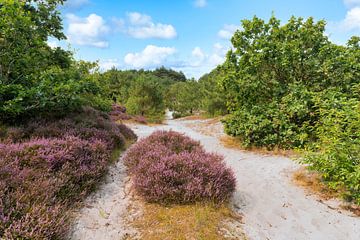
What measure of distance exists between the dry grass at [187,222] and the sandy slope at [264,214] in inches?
10.4

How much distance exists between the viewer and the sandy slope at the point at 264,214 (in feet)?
11.1

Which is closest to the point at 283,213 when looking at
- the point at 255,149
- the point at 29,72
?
the point at 255,149

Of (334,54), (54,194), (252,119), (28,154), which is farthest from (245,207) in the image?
(334,54)

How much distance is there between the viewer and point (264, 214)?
4.21 metres

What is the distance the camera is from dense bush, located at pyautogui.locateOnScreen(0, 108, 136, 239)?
8.46 feet

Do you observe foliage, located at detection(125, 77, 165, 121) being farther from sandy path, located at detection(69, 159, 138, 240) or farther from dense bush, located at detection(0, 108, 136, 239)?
sandy path, located at detection(69, 159, 138, 240)

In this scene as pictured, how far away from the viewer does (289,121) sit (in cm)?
893

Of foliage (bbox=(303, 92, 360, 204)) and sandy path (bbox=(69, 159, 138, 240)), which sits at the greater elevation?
foliage (bbox=(303, 92, 360, 204))

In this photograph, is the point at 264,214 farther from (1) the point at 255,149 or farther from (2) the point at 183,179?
(1) the point at 255,149

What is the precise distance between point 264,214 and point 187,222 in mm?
1719

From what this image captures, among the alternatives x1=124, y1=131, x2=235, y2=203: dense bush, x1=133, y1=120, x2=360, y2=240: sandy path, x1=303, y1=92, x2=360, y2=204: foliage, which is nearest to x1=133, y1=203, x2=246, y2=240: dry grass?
x1=124, y1=131, x2=235, y2=203: dense bush

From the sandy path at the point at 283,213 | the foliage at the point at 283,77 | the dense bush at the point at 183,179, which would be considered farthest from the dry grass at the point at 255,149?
the dense bush at the point at 183,179

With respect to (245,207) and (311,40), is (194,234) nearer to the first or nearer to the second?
(245,207)

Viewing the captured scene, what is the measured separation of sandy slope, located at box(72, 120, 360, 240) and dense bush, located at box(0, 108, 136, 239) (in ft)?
1.22
